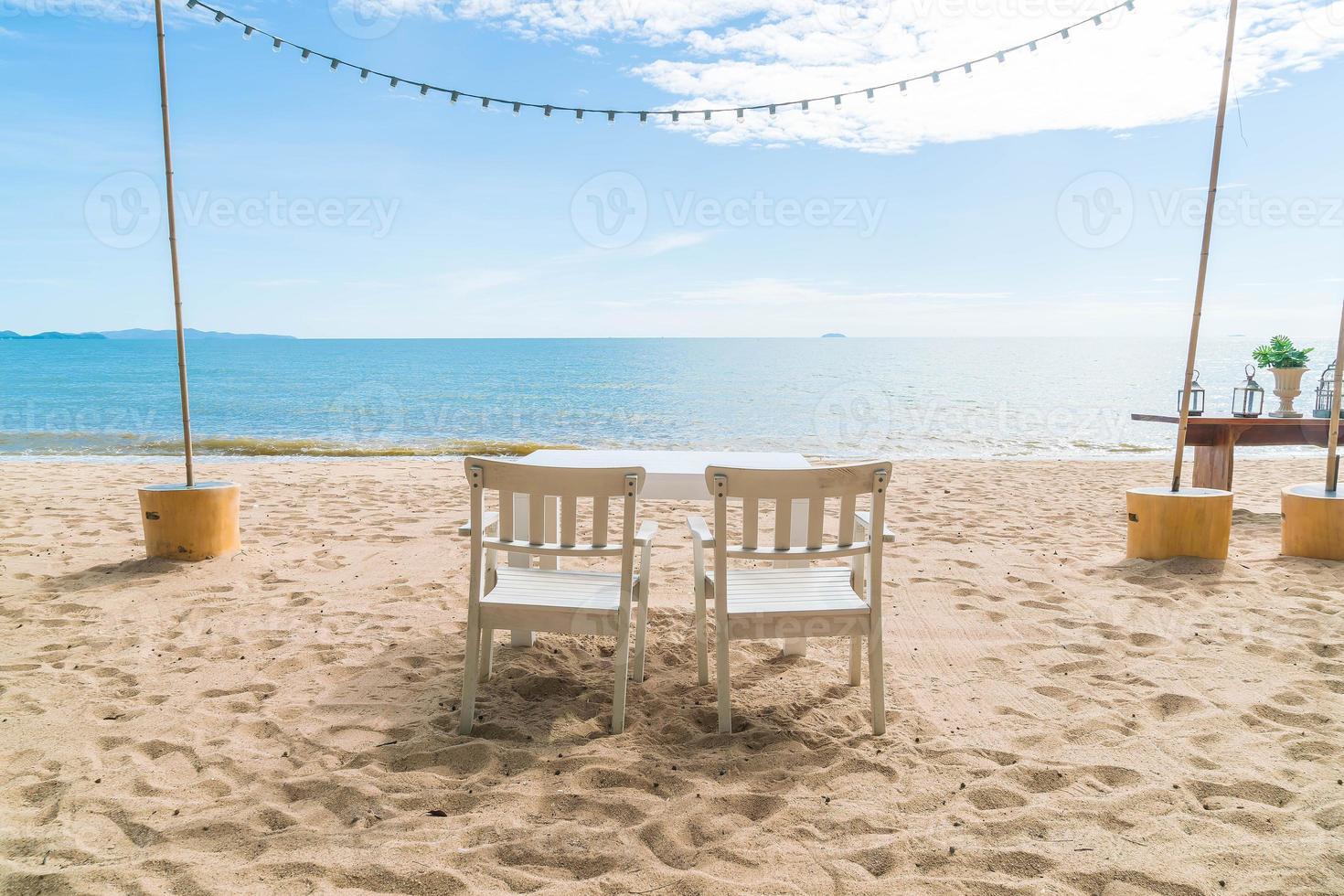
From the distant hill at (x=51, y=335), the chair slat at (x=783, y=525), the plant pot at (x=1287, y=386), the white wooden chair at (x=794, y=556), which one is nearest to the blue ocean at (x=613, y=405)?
the plant pot at (x=1287, y=386)

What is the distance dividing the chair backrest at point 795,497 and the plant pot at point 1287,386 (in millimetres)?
6259

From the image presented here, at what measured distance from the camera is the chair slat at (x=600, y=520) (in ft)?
8.41

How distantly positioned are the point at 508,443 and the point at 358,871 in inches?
535

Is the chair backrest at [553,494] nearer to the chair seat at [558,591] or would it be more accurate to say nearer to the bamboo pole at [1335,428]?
the chair seat at [558,591]

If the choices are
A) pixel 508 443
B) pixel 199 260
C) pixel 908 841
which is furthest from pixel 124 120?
pixel 908 841

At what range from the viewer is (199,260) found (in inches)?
Answer: 2569

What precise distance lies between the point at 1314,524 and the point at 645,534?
14.6ft

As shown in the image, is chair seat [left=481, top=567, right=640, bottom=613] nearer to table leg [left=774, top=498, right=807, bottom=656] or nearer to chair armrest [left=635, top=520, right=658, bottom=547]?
chair armrest [left=635, top=520, right=658, bottom=547]

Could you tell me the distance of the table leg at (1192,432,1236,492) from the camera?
6613 millimetres

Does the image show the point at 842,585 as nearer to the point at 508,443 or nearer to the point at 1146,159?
the point at 508,443

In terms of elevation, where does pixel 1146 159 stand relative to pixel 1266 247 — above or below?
above

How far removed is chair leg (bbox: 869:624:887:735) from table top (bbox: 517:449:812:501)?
2.64ft

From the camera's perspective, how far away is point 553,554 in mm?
2568

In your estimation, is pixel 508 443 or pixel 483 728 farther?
pixel 508 443
